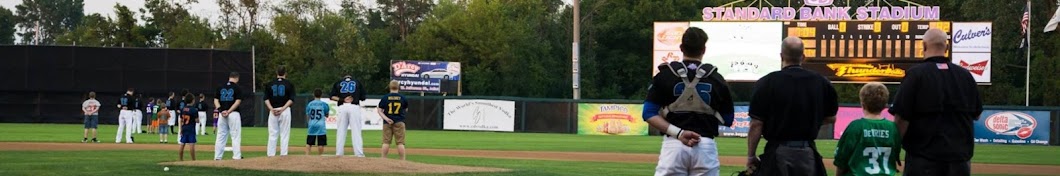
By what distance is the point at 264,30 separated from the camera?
81.8 m

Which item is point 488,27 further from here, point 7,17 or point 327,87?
point 7,17

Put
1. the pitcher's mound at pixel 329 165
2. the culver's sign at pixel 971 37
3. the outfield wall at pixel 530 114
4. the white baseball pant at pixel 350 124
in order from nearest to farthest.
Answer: the pitcher's mound at pixel 329 165, the white baseball pant at pixel 350 124, the culver's sign at pixel 971 37, the outfield wall at pixel 530 114

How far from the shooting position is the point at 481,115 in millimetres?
49812

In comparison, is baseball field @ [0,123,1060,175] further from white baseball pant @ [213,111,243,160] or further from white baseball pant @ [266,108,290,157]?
white baseball pant @ [266,108,290,157]

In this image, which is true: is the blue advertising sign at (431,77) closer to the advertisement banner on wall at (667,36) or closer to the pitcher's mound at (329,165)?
the advertisement banner on wall at (667,36)

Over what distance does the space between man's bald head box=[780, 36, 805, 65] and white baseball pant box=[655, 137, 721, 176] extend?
2.32 feet

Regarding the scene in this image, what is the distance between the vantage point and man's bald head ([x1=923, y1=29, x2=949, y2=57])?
896 centimetres

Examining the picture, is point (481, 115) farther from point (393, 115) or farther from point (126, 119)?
point (393, 115)

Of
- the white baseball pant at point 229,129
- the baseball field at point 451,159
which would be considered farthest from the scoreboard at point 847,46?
the white baseball pant at point 229,129

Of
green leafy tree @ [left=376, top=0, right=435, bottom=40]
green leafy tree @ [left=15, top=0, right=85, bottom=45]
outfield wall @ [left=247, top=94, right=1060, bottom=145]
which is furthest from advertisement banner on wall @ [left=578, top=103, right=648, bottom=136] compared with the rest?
green leafy tree @ [left=15, top=0, right=85, bottom=45]

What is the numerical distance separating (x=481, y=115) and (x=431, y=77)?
10.8 m

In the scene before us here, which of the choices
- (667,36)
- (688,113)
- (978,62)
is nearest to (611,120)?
(667,36)

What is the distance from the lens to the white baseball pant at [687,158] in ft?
28.1

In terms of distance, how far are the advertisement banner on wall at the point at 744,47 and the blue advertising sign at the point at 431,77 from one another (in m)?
19.0
